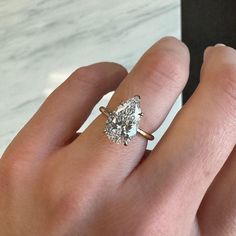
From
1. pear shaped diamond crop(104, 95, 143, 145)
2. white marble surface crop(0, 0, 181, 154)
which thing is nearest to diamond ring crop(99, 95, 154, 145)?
pear shaped diamond crop(104, 95, 143, 145)

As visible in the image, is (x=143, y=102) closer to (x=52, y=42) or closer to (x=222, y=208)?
(x=222, y=208)

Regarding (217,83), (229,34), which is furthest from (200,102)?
(229,34)

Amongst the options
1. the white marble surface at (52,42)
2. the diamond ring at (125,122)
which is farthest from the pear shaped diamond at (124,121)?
the white marble surface at (52,42)

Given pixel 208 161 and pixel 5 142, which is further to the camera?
pixel 5 142

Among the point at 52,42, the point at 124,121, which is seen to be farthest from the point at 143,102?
the point at 52,42

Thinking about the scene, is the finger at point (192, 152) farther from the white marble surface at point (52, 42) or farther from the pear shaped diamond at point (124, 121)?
the white marble surface at point (52, 42)

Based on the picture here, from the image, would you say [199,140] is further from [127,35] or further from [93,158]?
[127,35]
